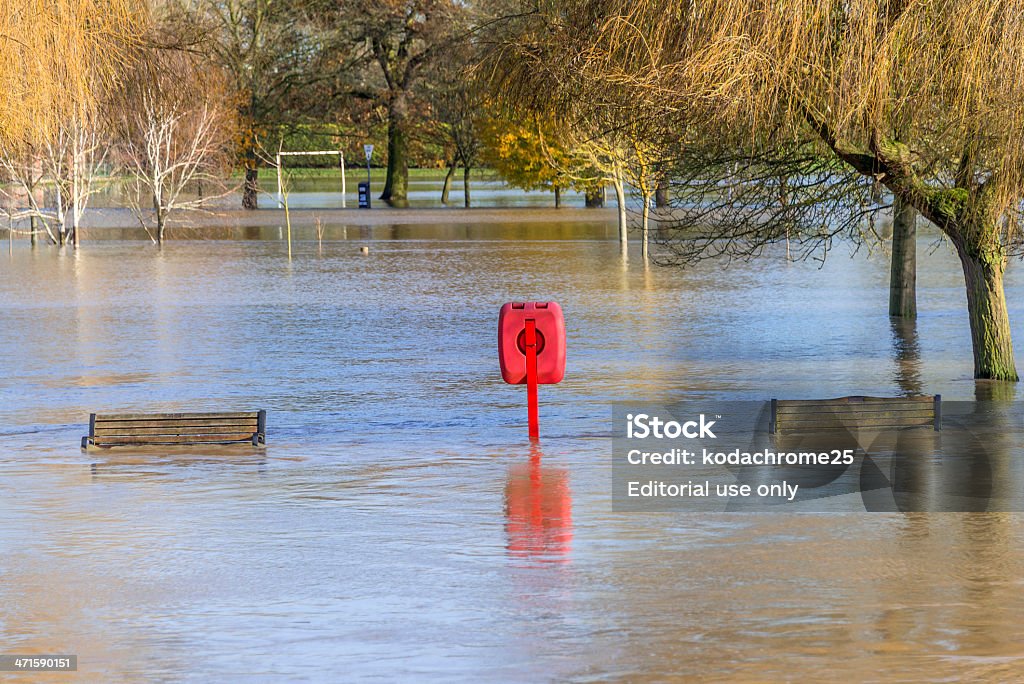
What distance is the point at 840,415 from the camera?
14781mm

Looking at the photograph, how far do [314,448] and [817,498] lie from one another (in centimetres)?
497

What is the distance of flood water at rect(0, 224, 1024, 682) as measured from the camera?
25.3ft

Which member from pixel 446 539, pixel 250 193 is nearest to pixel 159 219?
pixel 250 193

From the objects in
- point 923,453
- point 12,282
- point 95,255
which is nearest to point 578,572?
point 923,453

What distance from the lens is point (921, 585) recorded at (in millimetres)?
8914

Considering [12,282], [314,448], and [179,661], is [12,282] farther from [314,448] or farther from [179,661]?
[179,661]

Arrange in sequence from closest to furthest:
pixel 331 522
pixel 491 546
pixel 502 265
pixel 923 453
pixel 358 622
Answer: pixel 358 622
pixel 491 546
pixel 331 522
pixel 923 453
pixel 502 265

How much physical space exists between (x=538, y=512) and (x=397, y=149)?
68.2 metres

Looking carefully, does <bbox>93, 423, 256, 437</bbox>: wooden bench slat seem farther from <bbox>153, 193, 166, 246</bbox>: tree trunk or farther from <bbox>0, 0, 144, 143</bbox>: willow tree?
<bbox>153, 193, 166, 246</bbox>: tree trunk

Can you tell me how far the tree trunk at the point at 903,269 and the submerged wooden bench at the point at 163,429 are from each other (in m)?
14.8

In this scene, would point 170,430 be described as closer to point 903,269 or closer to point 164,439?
point 164,439

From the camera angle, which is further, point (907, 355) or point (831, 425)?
point (907, 355)

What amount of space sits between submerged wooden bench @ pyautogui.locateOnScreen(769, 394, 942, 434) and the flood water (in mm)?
1746

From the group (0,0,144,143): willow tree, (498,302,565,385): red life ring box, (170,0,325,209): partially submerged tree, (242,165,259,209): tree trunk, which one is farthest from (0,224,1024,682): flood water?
(242,165,259,209): tree trunk
